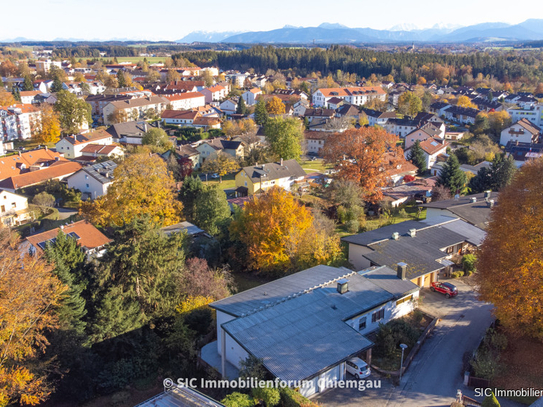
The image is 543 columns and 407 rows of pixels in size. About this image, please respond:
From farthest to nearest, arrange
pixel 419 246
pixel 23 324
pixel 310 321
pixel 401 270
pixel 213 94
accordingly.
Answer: pixel 213 94, pixel 419 246, pixel 401 270, pixel 310 321, pixel 23 324

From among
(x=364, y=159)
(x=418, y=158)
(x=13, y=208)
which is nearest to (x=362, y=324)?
(x=364, y=159)

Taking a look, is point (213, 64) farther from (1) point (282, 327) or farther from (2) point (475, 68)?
(1) point (282, 327)

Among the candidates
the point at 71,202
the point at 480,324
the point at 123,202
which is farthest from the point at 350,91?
the point at 480,324

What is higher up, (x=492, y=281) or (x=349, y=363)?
(x=492, y=281)

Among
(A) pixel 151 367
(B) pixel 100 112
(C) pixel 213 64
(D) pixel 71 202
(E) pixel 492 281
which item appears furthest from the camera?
(C) pixel 213 64

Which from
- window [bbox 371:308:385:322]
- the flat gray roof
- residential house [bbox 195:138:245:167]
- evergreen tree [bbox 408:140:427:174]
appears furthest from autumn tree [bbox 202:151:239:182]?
window [bbox 371:308:385:322]

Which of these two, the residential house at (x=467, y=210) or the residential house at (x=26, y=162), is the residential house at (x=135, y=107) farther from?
the residential house at (x=467, y=210)

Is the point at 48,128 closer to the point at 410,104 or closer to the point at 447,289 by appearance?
the point at 447,289

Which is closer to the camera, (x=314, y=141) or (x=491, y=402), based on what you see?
(x=491, y=402)
